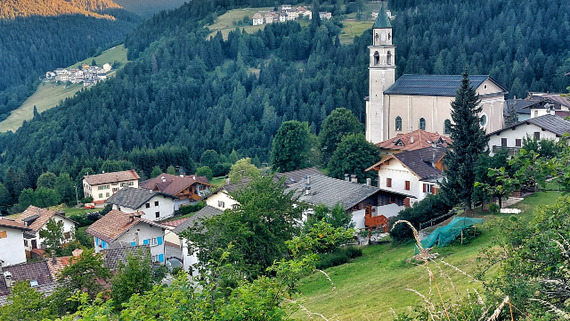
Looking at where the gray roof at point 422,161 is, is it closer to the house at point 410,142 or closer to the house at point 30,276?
the house at point 410,142

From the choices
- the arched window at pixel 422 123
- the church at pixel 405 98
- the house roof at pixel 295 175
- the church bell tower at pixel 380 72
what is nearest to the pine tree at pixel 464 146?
the house roof at pixel 295 175

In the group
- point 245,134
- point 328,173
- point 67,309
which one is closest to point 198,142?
point 245,134

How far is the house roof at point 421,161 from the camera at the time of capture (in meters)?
41.8

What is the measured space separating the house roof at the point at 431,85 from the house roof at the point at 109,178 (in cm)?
3490

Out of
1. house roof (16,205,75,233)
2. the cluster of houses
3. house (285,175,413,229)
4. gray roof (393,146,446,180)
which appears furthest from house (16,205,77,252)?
the cluster of houses

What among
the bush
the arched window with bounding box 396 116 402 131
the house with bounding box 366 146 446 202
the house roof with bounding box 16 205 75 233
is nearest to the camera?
the bush

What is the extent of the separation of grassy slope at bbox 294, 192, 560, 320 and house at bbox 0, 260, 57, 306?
13737 mm

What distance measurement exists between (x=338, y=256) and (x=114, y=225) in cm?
2022

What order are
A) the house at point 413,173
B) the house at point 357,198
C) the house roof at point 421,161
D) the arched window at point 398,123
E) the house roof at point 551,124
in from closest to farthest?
the house at point 357,198
the house roof at point 551,124
the house at point 413,173
the house roof at point 421,161
the arched window at point 398,123

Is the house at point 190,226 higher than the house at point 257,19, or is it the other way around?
the house at point 257,19

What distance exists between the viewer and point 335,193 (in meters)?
38.5

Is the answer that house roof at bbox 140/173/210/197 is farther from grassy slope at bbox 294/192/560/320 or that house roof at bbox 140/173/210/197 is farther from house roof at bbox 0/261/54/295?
grassy slope at bbox 294/192/560/320

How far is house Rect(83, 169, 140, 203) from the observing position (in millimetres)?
73375

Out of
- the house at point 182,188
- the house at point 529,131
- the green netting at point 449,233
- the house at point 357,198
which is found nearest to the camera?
the green netting at point 449,233
